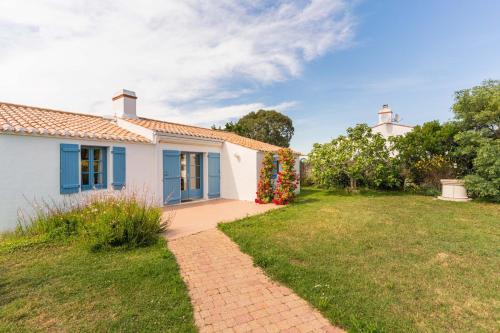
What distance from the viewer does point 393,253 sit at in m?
4.75

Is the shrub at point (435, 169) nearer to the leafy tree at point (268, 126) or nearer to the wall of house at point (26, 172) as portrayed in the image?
the wall of house at point (26, 172)

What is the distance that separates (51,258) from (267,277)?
4073mm

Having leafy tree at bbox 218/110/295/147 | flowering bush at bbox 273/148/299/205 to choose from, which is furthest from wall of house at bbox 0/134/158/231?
leafy tree at bbox 218/110/295/147

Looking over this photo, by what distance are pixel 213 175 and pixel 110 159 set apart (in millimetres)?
4781

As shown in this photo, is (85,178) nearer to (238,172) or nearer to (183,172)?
(183,172)

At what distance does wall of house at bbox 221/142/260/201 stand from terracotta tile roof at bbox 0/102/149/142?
165 inches

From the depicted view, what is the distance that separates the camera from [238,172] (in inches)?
474

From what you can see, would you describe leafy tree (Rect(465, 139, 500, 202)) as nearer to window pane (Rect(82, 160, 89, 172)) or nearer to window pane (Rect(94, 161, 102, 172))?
window pane (Rect(94, 161, 102, 172))

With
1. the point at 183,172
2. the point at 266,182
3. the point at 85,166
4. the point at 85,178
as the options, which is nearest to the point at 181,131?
the point at 183,172

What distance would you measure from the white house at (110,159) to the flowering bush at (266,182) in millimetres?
553

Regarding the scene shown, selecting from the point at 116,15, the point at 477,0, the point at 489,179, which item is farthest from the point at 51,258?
the point at 489,179

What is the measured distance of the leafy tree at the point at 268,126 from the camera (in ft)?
Result: 98.8

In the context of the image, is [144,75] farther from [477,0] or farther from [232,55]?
[477,0]

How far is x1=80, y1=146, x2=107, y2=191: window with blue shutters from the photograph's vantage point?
792 cm
